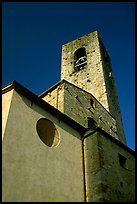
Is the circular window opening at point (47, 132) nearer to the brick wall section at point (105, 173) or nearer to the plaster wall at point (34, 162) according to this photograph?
the plaster wall at point (34, 162)

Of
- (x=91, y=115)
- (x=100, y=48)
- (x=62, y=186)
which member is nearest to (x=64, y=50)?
(x=100, y=48)

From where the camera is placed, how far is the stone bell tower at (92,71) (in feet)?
53.4

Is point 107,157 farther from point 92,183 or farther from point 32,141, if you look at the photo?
point 32,141

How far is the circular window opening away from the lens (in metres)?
7.97

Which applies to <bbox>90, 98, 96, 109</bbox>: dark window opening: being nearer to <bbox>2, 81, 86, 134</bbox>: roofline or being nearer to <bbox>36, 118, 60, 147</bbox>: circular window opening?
<bbox>2, 81, 86, 134</bbox>: roofline

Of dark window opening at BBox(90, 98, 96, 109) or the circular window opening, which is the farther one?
dark window opening at BBox(90, 98, 96, 109)

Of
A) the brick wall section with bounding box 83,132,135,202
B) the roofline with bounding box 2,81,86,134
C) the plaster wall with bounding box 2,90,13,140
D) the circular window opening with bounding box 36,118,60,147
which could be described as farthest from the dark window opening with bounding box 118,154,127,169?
the plaster wall with bounding box 2,90,13,140

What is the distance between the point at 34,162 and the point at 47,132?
1.53 meters

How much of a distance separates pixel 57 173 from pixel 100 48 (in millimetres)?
13855

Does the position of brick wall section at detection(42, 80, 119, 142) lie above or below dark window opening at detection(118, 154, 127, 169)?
above

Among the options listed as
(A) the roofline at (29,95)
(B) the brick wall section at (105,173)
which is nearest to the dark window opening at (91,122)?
(B) the brick wall section at (105,173)

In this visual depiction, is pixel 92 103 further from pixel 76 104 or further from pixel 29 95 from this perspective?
pixel 29 95

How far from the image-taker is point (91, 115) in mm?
12953

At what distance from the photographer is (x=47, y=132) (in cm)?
824
